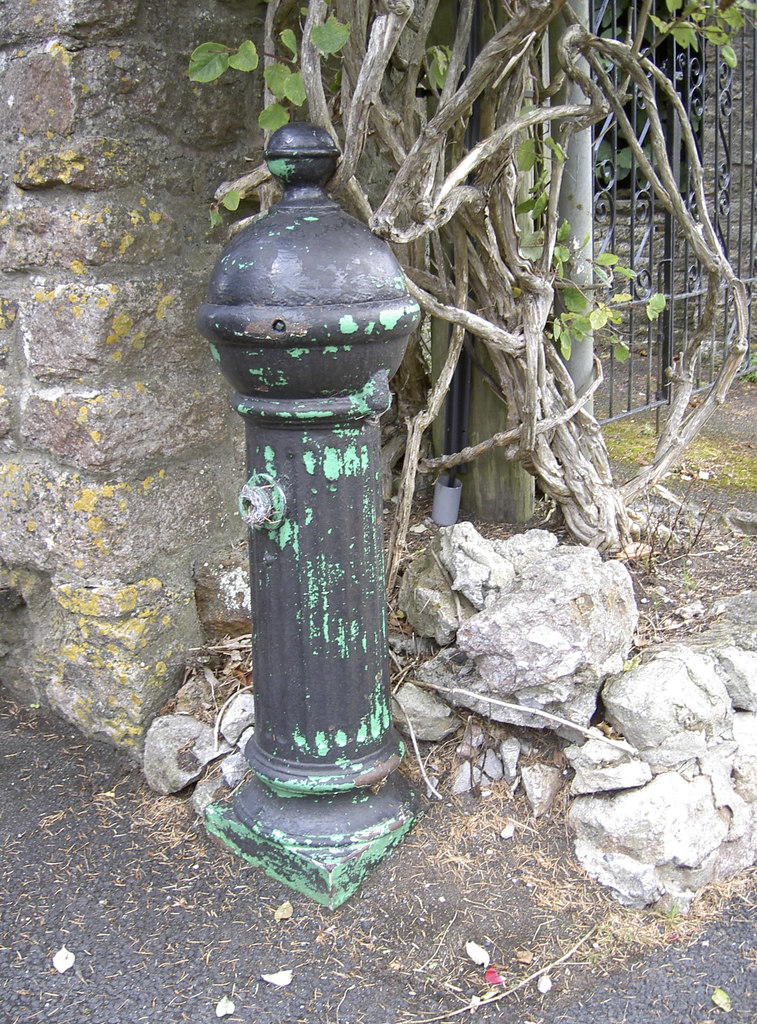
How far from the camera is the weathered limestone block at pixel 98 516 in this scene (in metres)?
2.41

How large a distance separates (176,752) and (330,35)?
175 cm

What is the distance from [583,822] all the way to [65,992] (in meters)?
1.17

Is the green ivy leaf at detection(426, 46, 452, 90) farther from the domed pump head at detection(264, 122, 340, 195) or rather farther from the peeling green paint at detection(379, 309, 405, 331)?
the peeling green paint at detection(379, 309, 405, 331)

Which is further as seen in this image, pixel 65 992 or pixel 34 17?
pixel 34 17

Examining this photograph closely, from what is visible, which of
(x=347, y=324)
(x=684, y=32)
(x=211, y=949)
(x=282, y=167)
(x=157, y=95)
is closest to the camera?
(x=347, y=324)

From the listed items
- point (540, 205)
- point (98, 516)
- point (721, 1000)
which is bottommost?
point (721, 1000)

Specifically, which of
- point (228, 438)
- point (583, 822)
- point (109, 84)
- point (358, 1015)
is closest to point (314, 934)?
point (358, 1015)

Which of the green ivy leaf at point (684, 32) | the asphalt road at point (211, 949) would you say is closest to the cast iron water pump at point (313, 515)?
the asphalt road at point (211, 949)

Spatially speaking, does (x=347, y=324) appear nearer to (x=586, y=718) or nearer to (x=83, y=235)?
(x=83, y=235)

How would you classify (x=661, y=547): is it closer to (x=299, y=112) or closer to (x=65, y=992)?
(x=299, y=112)

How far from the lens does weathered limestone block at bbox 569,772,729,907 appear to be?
209 centimetres

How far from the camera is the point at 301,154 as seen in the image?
189 cm

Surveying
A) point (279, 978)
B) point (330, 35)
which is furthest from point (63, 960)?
point (330, 35)

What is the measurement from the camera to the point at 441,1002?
74.1 inches
